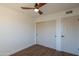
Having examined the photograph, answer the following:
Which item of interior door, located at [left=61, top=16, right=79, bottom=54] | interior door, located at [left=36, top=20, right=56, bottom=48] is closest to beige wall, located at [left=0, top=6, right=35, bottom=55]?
interior door, located at [left=36, top=20, right=56, bottom=48]

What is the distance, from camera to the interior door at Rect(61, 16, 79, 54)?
3.94m

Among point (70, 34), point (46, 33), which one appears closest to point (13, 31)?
point (46, 33)

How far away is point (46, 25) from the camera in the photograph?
5707 mm

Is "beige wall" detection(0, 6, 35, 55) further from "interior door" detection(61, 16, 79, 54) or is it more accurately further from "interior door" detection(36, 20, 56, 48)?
"interior door" detection(61, 16, 79, 54)

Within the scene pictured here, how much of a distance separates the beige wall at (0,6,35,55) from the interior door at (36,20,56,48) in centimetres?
88

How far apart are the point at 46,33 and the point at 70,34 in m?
1.86

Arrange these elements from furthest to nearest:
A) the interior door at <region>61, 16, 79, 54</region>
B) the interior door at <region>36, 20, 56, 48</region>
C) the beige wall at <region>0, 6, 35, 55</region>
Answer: the interior door at <region>36, 20, 56, 48</region> → the interior door at <region>61, 16, 79, 54</region> → the beige wall at <region>0, 6, 35, 55</region>

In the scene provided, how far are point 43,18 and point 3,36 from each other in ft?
9.60

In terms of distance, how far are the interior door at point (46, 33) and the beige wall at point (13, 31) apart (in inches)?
34.5

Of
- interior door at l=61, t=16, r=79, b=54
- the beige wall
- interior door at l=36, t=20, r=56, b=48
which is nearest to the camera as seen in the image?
the beige wall

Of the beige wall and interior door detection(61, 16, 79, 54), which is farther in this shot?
interior door detection(61, 16, 79, 54)

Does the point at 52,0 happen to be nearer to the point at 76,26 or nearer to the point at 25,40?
the point at 76,26

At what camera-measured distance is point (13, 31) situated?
418 centimetres

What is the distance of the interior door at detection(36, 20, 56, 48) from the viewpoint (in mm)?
5148
